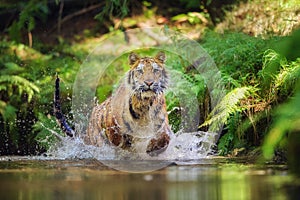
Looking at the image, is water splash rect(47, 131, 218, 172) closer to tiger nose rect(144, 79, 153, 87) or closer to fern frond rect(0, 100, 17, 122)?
tiger nose rect(144, 79, 153, 87)

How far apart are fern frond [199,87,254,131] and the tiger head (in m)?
0.72

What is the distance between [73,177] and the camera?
5660mm

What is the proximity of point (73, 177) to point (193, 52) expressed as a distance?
4.17 meters

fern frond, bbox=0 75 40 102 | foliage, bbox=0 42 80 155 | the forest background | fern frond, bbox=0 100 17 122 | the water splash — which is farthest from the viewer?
fern frond, bbox=0 75 40 102

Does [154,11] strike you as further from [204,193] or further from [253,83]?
[204,193]

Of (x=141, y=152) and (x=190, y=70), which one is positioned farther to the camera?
(x=190, y=70)

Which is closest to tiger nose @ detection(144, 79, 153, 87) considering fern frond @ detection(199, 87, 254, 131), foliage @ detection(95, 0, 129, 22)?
fern frond @ detection(199, 87, 254, 131)

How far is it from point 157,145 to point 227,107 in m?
0.90

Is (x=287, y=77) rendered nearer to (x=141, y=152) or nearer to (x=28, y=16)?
(x=141, y=152)

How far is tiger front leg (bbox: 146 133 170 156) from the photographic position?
Result: 7.62 metres

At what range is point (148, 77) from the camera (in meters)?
7.51

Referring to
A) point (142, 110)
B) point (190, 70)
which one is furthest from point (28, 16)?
point (142, 110)

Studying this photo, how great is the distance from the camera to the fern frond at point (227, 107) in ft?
25.1

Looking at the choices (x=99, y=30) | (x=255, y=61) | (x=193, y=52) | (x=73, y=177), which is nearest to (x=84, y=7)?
(x=99, y=30)
